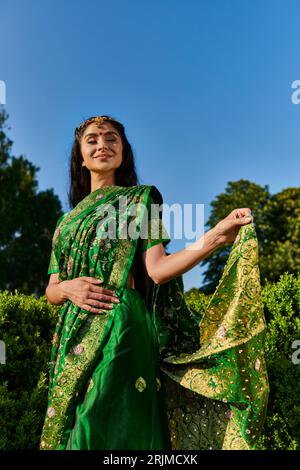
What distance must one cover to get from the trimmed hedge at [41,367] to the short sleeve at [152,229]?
4.26ft

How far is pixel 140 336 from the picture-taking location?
2402 mm

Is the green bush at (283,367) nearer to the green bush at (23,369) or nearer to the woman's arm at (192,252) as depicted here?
the green bush at (23,369)

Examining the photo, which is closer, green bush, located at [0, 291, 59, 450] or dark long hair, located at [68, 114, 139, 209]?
dark long hair, located at [68, 114, 139, 209]

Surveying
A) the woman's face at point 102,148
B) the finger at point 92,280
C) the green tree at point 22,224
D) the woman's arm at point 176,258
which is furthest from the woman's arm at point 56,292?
the green tree at point 22,224

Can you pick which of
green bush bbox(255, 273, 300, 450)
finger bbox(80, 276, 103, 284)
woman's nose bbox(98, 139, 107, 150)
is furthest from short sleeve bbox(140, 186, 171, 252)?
green bush bbox(255, 273, 300, 450)

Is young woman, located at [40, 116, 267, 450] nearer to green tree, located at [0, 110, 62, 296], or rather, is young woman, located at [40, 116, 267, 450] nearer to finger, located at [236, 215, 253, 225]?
finger, located at [236, 215, 253, 225]

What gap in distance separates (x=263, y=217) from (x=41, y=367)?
22.3 metres

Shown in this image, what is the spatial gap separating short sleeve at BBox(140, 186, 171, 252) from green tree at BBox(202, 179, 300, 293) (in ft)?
66.3

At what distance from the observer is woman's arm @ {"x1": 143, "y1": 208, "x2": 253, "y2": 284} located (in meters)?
2.33

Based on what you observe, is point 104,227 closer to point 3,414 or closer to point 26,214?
point 3,414

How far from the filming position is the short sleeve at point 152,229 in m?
2.51

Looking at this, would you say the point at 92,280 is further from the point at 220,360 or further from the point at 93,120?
the point at 93,120

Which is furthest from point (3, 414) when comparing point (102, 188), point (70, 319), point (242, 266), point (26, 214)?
point (26, 214)

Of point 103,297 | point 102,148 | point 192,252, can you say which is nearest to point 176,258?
point 192,252
